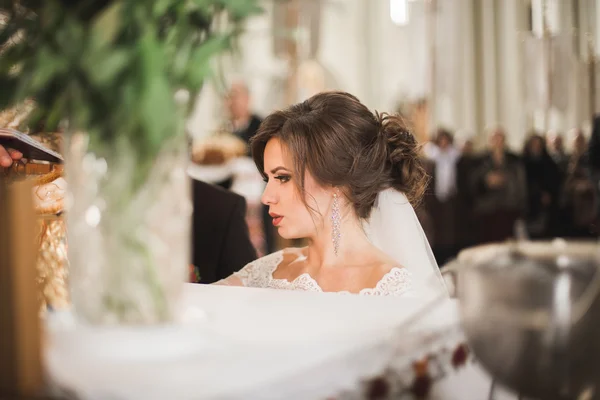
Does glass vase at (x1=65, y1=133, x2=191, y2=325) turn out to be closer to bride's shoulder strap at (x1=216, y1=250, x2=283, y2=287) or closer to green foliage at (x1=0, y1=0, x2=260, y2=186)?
green foliage at (x1=0, y1=0, x2=260, y2=186)

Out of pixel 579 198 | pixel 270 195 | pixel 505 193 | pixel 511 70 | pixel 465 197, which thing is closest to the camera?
pixel 270 195

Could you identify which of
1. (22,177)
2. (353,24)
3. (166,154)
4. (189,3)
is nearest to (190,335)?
(166,154)

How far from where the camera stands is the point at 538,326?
94cm

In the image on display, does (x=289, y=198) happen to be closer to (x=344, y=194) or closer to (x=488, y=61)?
(x=344, y=194)

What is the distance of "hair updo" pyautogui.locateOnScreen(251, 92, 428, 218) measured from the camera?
259 centimetres

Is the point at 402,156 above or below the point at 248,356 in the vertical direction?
above

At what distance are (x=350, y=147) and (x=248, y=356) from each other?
171 centimetres

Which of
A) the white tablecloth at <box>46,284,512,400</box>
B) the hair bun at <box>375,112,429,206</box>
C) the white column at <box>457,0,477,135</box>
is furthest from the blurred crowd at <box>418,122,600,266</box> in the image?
the white tablecloth at <box>46,284,512,400</box>

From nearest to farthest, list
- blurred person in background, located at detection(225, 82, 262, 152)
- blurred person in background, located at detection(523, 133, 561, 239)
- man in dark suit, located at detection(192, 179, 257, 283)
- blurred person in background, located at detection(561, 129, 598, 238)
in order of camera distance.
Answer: man in dark suit, located at detection(192, 179, 257, 283) < blurred person in background, located at detection(225, 82, 262, 152) < blurred person in background, located at detection(561, 129, 598, 238) < blurred person in background, located at detection(523, 133, 561, 239)

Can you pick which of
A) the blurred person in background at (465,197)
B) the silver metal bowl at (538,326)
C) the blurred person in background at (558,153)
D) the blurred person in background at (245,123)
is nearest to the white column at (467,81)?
the blurred person in background at (558,153)

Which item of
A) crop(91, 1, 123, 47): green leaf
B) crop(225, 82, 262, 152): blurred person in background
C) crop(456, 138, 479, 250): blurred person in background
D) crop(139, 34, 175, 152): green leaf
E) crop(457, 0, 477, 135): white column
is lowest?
crop(456, 138, 479, 250): blurred person in background

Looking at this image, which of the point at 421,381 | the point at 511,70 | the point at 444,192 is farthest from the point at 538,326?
the point at 511,70

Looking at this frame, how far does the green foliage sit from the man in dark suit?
220cm

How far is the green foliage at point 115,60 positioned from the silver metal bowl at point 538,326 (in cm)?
48
